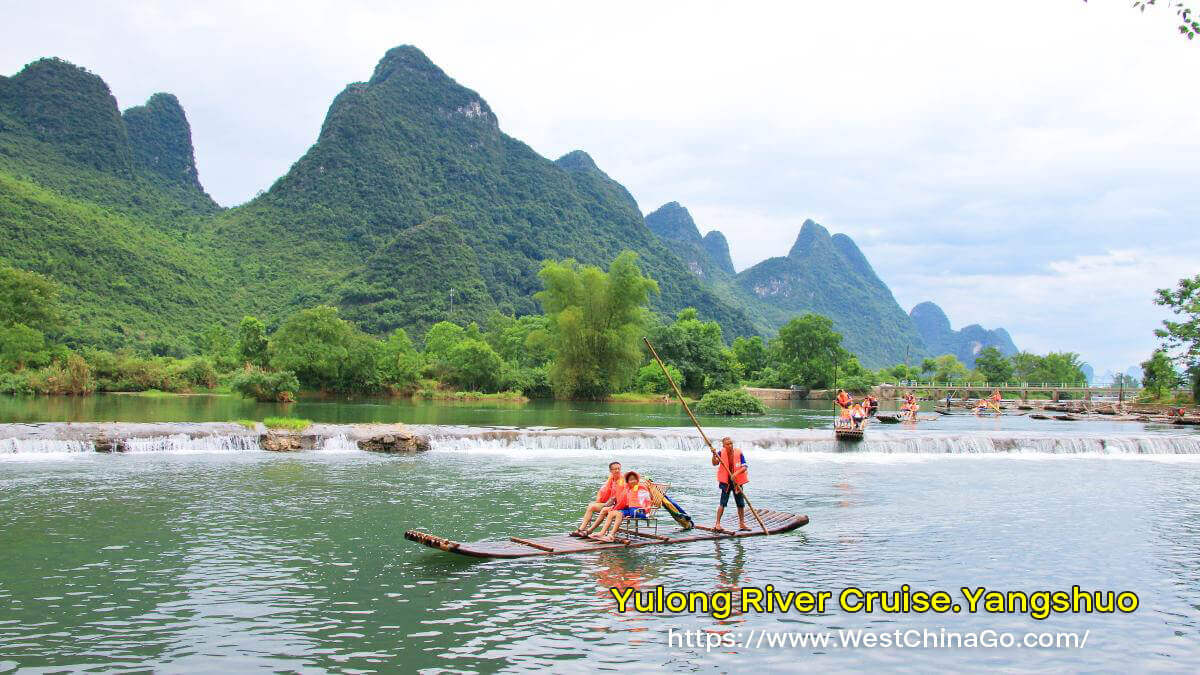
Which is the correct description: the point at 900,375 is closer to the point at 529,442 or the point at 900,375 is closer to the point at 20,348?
the point at 529,442

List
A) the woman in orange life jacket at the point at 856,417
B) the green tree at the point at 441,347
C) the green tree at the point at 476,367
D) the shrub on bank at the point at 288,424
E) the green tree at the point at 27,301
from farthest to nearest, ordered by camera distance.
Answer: the green tree at the point at 441,347, the green tree at the point at 476,367, the green tree at the point at 27,301, the woman in orange life jacket at the point at 856,417, the shrub on bank at the point at 288,424

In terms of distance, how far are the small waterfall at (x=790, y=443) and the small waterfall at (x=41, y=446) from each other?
41.3ft

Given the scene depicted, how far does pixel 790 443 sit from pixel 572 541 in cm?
2229

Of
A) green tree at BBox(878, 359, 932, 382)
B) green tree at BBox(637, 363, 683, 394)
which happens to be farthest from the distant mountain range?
green tree at BBox(878, 359, 932, 382)

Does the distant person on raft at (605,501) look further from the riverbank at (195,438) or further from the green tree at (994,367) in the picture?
the green tree at (994,367)

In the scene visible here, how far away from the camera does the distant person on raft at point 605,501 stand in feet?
52.5

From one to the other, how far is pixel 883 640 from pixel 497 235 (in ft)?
576

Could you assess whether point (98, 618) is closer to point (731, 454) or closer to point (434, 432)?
point (731, 454)

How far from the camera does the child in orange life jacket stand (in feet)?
52.5

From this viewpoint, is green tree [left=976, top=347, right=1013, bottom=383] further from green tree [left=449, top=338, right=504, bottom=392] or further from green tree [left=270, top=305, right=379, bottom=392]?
green tree [left=270, top=305, right=379, bottom=392]

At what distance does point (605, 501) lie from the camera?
651 inches

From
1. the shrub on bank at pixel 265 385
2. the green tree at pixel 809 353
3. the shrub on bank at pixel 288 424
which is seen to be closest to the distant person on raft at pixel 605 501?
the shrub on bank at pixel 288 424

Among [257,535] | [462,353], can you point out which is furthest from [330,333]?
[257,535]

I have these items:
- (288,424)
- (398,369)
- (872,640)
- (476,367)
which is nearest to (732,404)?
(476,367)
